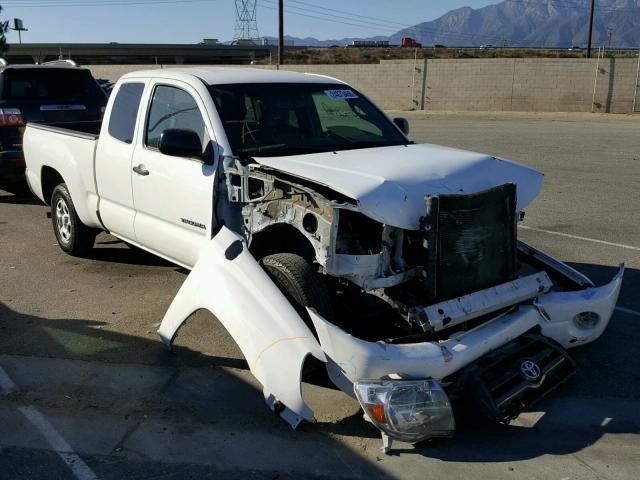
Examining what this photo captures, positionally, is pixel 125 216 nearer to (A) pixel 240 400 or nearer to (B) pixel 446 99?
(A) pixel 240 400

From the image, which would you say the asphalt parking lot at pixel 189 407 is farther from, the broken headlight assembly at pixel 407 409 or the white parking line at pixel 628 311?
the broken headlight assembly at pixel 407 409

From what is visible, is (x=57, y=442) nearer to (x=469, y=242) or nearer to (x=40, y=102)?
(x=469, y=242)

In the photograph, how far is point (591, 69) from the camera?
30.4 m

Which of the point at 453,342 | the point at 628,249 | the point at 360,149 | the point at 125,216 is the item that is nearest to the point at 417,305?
the point at 453,342

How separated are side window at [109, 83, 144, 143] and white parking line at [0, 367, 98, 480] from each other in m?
2.60

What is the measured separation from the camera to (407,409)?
12.2 feet

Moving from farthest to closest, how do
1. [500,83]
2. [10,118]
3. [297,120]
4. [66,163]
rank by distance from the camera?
[500,83], [10,118], [66,163], [297,120]

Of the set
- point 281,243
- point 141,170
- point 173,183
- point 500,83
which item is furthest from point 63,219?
point 500,83

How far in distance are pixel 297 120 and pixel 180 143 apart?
111 cm

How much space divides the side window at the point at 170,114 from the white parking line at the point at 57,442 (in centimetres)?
226

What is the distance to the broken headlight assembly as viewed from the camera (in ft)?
12.2

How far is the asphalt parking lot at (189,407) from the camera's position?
375 cm

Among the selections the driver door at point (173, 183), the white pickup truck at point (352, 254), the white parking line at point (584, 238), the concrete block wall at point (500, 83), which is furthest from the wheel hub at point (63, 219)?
the concrete block wall at point (500, 83)

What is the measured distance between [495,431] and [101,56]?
4115 inches
